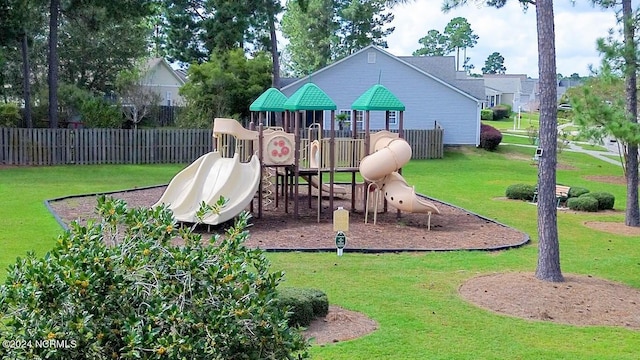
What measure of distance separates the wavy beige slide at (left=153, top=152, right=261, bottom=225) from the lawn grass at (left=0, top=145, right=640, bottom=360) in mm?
1999

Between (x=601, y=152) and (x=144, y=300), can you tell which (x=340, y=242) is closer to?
(x=144, y=300)

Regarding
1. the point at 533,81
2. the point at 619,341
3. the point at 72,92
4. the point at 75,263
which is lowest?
the point at 619,341

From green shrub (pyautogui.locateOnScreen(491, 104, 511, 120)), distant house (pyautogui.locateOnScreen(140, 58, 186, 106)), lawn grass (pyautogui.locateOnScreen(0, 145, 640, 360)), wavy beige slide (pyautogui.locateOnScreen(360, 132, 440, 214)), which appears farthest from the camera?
green shrub (pyautogui.locateOnScreen(491, 104, 511, 120))

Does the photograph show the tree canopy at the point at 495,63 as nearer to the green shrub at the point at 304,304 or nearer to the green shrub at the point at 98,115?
the green shrub at the point at 98,115

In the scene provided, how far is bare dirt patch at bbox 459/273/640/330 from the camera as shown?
818cm

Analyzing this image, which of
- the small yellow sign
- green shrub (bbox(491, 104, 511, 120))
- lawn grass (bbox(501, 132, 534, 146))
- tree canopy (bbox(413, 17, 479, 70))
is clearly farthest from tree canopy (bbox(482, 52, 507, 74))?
the small yellow sign

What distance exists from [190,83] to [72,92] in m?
6.46

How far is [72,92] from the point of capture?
34281 mm

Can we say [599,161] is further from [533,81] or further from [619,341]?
[533,81]

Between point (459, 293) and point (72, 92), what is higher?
point (72, 92)

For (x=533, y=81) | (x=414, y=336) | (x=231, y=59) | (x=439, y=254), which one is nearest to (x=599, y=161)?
(x=231, y=59)

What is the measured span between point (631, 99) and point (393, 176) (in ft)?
18.6

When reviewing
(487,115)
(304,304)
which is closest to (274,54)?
(304,304)

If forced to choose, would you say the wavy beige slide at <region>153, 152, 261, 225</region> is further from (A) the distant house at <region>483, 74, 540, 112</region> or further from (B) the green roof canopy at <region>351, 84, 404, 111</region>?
(A) the distant house at <region>483, 74, 540, 112</region>
